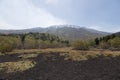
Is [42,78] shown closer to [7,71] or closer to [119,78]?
[7,71]

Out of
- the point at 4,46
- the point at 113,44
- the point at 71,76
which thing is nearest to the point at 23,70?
the point at 71,76

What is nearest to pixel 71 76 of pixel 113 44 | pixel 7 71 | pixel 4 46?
pixel 7 71

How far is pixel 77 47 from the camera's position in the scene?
5119cm

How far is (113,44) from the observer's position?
56.5 metres

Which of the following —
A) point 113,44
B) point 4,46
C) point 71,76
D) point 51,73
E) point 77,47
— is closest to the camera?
point 71,76

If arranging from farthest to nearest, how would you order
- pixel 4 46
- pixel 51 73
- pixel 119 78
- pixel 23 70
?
1. pixel 4 46
2. pixel 23 70
3. pixel 51 73
4. pixel 119 78

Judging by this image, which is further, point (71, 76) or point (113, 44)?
point (113, 44)

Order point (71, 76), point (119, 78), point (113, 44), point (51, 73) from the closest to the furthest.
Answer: point (119, 78) → point (71, 76) → point (51, 73) → point (113, 44)

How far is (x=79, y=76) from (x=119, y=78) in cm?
343

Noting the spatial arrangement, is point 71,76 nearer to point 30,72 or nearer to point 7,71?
point 30,72

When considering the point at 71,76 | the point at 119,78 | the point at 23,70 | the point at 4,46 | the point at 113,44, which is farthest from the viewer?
the point at 113,44

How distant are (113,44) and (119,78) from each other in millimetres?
40622

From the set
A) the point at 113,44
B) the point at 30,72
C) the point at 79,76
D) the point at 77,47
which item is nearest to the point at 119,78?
the point at 79,76

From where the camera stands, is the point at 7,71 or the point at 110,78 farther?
the point at 7,71
